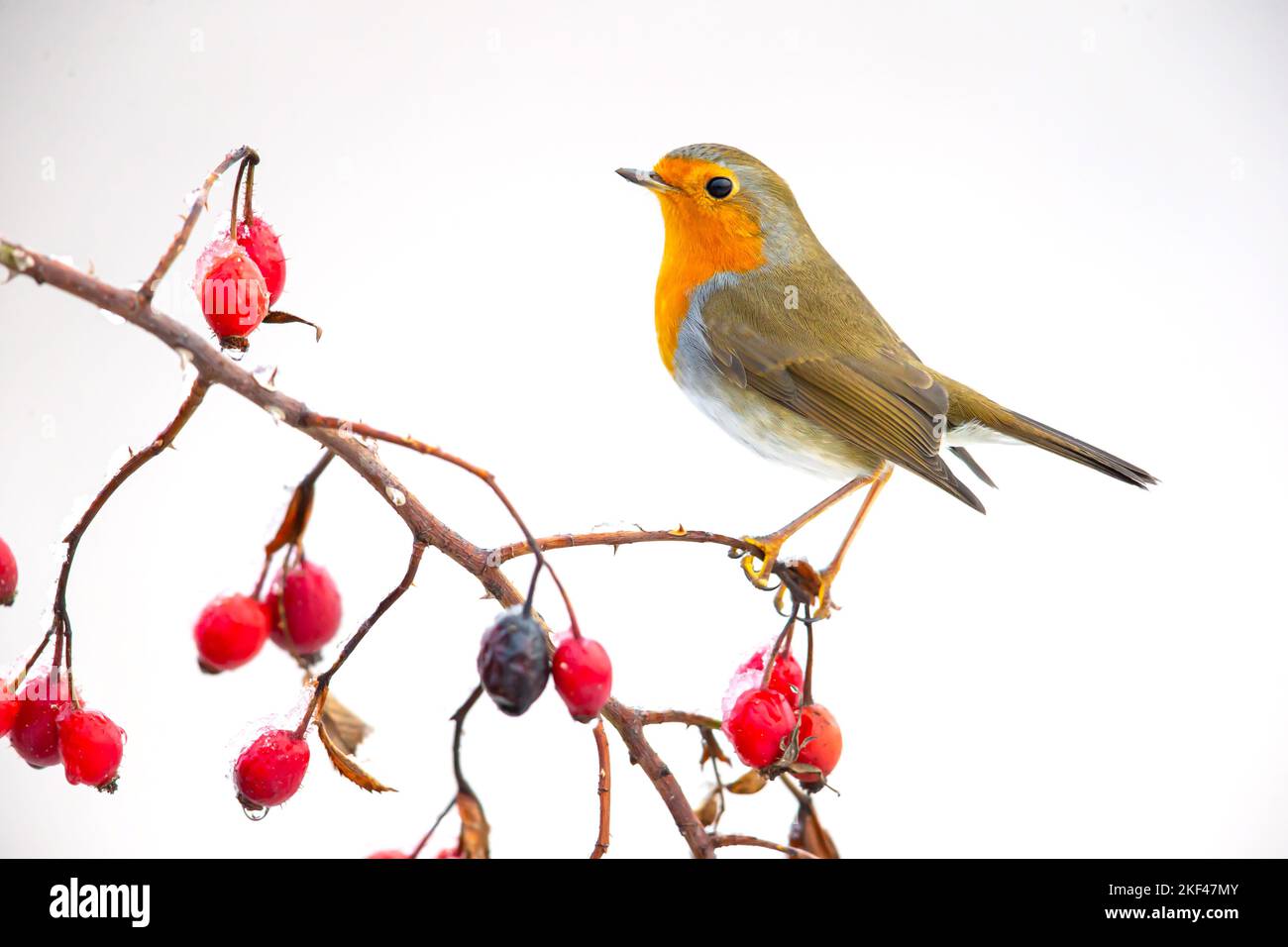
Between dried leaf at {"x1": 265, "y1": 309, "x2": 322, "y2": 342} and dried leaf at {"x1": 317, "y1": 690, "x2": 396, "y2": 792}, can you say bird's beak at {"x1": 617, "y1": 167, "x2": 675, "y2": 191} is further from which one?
dried leaf at {"x1": 317, "y1": 690, "x2": 396, "y2": 792}

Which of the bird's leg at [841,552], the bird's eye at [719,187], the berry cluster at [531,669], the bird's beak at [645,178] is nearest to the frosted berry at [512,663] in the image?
the berry cluster at [531,669]

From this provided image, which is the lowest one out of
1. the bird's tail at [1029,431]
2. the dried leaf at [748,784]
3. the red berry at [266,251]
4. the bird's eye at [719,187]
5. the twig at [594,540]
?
the dried leaf at [748,784]

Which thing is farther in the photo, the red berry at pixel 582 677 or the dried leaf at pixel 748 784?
the dried leaf at pixel 748 784

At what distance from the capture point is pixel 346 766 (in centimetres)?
90

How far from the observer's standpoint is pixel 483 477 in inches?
27.3

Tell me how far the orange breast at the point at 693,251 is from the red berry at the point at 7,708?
122 cm

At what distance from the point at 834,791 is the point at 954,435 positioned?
37.6 inches

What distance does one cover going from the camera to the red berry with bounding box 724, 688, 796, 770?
1059mm

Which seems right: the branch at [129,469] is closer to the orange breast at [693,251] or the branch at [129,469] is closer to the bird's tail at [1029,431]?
the orange breast at [693,251]

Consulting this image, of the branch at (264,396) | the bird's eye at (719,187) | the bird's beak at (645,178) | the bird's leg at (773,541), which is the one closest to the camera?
the branch at (264,396)

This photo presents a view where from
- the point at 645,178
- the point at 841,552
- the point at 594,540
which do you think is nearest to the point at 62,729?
the point at 594,540

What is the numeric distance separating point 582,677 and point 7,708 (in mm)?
527

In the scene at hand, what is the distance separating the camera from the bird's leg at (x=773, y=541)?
1.23 metres
